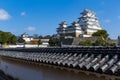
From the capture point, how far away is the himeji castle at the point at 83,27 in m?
107

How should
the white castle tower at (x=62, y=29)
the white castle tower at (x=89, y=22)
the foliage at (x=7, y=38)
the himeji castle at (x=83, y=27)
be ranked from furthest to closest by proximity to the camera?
the white castle tower at (x=62, y=29)
the white castle tower at (x=89, y=22)
the himeji castle at (x=83, y=27)
the foliage at (x=7, y=38)

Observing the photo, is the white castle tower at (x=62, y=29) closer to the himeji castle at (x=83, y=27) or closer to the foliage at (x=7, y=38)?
the himeji castle at (x=83, y=27)

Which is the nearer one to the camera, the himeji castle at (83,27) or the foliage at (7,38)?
the foliage at (7,38)

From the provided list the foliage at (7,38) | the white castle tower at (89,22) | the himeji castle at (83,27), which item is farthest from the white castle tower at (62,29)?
the foliage at (7,38)

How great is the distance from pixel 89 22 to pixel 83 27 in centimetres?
345

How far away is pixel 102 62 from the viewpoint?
216 inches

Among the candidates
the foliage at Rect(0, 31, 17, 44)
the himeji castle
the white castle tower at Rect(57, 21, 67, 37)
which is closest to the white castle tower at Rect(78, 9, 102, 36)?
the himeji castle

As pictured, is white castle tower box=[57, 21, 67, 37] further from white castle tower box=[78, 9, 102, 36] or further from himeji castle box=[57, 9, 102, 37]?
white castle tower box=[78, 9, 102, 36]

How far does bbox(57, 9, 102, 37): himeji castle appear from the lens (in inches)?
4227

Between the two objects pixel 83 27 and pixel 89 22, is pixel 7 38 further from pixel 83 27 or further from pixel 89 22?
pixel 89 22

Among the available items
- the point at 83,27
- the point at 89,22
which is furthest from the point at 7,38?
the point at 89,22

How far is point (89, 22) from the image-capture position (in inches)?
4348

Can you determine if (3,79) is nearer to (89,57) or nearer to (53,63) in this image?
(53,63)

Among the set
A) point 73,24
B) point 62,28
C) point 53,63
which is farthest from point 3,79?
point 62,28
